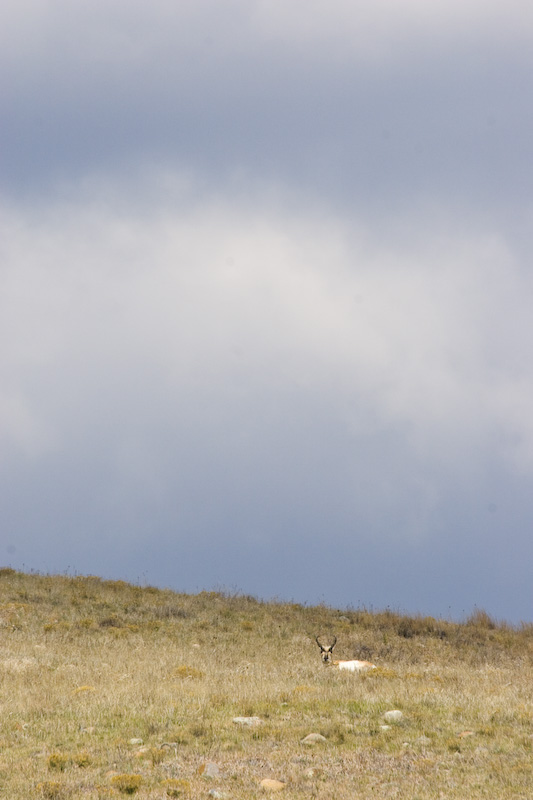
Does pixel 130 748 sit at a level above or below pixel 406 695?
below

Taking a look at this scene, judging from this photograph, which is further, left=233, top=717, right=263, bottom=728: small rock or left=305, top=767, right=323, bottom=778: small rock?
left=233, top=717, right=263, bottom=728: small rock

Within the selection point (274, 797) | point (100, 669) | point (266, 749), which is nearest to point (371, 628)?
point (100, 669)

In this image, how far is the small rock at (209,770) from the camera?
811 centimetres

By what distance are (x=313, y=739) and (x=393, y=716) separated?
5.05ft

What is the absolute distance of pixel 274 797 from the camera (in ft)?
24.1

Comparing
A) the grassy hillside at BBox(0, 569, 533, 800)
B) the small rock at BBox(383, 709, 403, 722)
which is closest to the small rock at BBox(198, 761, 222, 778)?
the grassy hillside at BBox(0, 569, 533, 800)

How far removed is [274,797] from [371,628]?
1724cm

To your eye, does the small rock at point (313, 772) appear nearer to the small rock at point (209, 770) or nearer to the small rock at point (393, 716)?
the small rock at point (209, 770)

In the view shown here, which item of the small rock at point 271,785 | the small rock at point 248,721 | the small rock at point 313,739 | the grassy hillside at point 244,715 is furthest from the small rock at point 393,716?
the small rock at point 271,785

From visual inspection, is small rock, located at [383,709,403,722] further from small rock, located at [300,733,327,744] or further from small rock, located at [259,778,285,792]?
small rock, located at [259,778,285,792]

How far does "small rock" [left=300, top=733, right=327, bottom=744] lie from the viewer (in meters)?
9.33

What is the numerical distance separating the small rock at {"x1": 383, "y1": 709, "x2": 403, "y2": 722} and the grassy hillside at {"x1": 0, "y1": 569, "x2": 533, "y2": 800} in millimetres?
112

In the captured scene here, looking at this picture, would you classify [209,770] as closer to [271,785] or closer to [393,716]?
[271,785]

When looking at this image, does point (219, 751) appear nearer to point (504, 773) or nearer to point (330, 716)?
point (330, 716)
